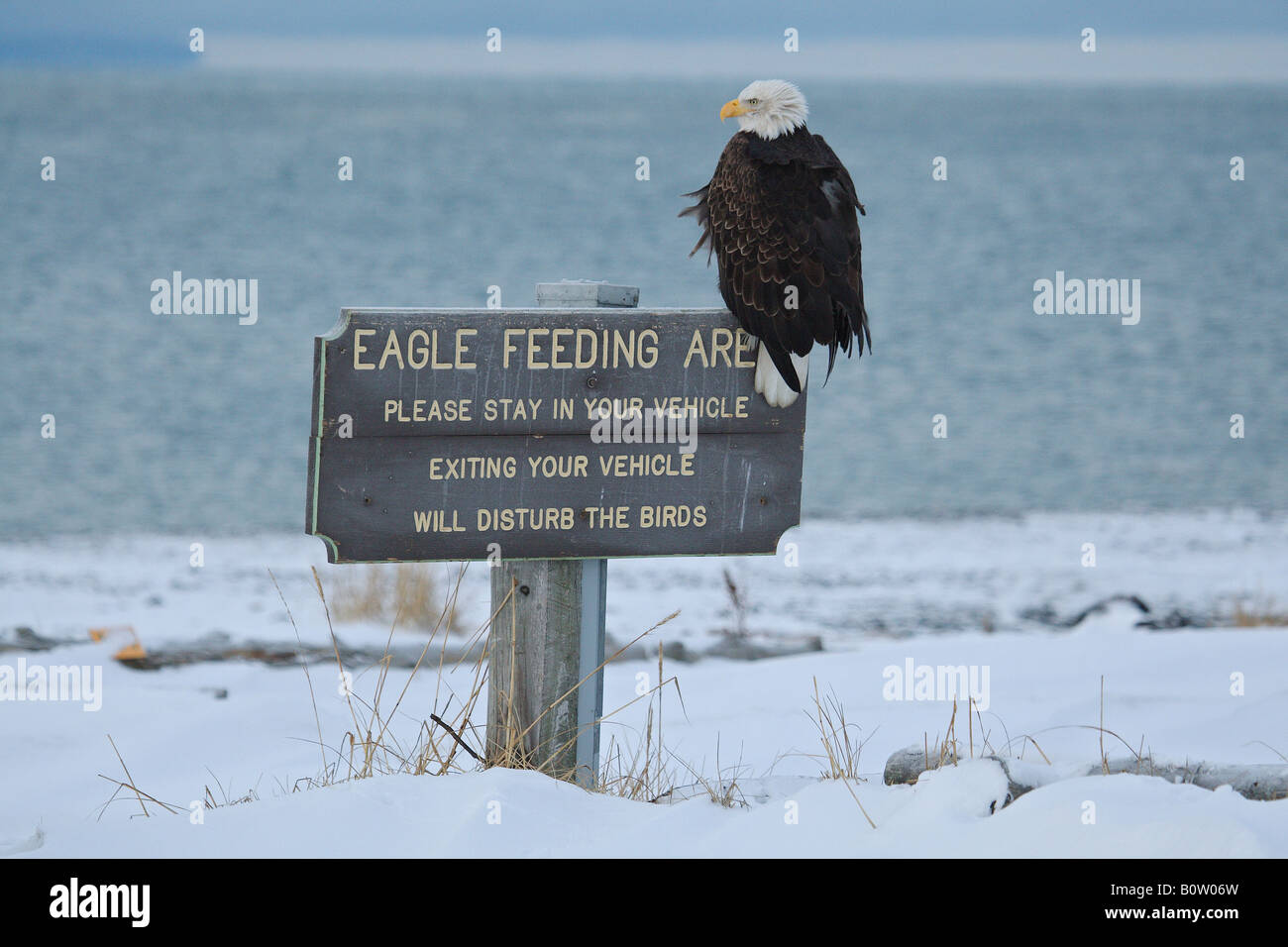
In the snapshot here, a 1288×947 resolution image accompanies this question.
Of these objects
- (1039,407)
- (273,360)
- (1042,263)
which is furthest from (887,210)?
(273,360)

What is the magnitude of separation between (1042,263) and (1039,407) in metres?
13.1

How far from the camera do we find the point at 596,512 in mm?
3570

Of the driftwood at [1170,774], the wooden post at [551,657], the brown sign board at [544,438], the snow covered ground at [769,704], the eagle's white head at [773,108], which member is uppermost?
the eagle's white head at [773,108]

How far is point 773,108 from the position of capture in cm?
386

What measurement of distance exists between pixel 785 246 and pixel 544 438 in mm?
863

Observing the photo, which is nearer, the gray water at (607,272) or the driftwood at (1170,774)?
the driftwood at (1170,774)

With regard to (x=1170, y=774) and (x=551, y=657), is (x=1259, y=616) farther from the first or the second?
(x=551, y=657)

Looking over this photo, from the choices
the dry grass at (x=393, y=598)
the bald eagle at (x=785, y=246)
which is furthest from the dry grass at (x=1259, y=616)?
the bald eagle at (x=785, y=246)

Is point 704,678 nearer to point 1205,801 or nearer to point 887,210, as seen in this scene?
point 1205,801

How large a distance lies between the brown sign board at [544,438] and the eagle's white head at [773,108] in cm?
63

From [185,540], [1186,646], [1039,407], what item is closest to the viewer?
[1186,646]

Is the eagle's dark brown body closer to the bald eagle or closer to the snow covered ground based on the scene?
the bald eagle

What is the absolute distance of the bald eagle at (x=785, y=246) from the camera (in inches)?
140

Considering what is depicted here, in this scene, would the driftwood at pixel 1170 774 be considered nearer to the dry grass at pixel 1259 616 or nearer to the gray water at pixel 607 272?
the dry grass at pixel 1259 616
